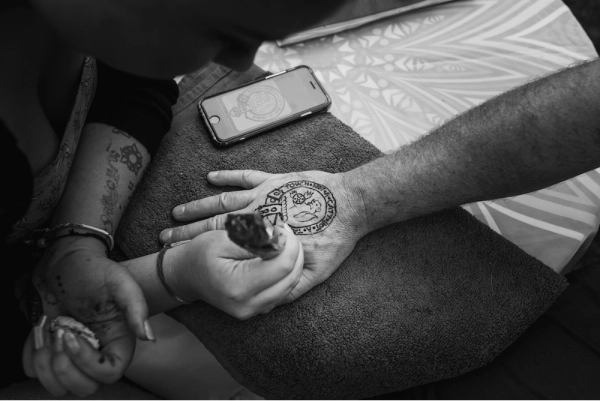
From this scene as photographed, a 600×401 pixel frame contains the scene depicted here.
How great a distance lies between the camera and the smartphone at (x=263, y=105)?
894 mm

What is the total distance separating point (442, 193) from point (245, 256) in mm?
318

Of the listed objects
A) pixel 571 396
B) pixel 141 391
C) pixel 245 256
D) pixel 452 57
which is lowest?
pixel 571 396

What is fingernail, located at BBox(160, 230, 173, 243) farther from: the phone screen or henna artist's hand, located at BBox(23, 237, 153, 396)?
the phone screen

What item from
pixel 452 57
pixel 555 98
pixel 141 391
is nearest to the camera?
pixel 555 98

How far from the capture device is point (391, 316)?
0.75 m

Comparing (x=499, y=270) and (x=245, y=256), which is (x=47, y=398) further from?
(x=499, y=270)

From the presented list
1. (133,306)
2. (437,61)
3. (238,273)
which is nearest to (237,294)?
(238,273)

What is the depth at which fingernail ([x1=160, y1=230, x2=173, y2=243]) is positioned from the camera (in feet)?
2.64

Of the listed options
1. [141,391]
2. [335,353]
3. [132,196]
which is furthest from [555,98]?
[141,391]

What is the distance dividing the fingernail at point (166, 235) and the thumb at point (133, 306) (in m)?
0.12

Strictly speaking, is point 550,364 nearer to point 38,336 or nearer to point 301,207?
point 301,207

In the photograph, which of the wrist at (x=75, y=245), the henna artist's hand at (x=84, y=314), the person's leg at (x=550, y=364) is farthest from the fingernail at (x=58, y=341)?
the person's leg at (x=550, y=364)

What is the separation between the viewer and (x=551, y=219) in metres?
0.88

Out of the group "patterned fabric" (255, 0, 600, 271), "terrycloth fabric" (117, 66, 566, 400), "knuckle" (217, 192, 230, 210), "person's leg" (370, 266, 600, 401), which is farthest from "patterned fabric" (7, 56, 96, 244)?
"person's leg" (370, 266, 600, 401)
